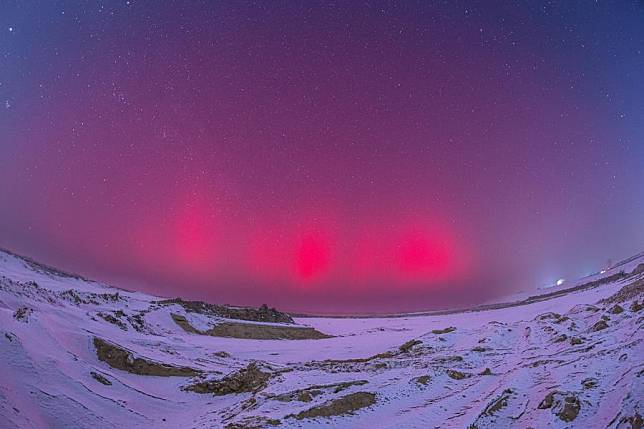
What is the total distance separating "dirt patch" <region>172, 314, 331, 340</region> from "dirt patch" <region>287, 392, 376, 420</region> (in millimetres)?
20956

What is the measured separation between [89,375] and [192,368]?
5.20 meters

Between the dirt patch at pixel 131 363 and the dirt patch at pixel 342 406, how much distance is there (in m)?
8.73

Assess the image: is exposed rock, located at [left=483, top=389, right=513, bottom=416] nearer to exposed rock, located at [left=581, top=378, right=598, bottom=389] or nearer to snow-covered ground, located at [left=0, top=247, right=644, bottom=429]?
snow-covered ground, located at [left=0, top=247, right=644, bottom=429]

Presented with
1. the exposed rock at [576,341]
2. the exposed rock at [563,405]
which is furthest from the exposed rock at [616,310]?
the exposed rock at [563,405]

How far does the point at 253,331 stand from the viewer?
35.8 meters

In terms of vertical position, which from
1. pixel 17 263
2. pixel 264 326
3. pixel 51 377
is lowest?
pixel 51 377

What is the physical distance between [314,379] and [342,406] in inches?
128

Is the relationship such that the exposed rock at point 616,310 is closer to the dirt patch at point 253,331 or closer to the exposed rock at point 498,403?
the exposed rock at point 498,403

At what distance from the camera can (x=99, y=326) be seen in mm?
23688

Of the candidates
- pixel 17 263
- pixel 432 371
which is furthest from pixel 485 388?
pixel 17 263

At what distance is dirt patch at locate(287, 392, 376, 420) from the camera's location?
13.0 meters

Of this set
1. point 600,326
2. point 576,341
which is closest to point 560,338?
point 576,341

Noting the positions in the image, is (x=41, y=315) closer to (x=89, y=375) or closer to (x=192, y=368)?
(x=89, y=375)

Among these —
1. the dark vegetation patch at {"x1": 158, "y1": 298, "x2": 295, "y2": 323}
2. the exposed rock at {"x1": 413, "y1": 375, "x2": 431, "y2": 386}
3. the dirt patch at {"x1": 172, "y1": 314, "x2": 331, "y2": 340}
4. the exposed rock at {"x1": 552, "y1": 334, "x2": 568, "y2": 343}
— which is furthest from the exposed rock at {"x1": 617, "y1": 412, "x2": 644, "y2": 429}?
the dark vegetation patch at {"x1": 158, "y1": 298, "x2": 295, "y2": 323}
